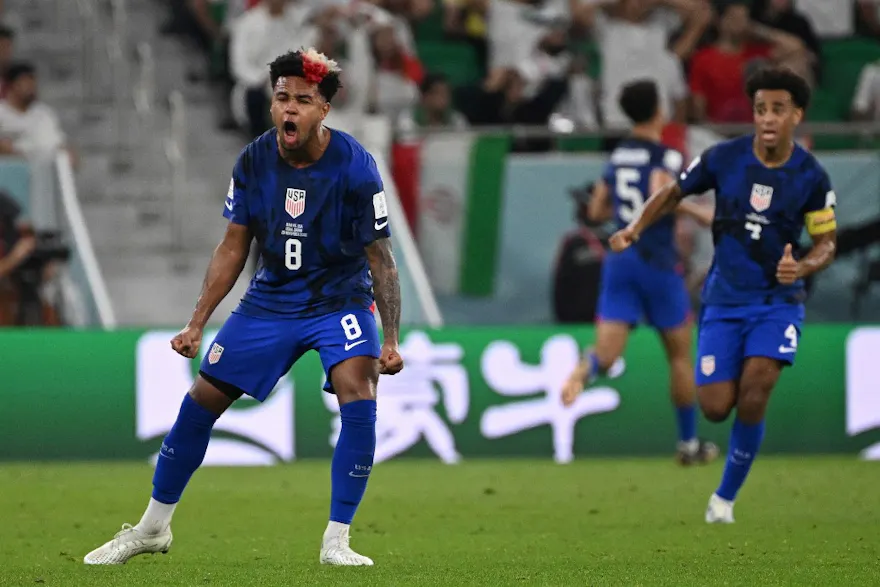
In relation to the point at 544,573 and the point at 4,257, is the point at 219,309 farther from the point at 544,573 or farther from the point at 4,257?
the point at 544,573

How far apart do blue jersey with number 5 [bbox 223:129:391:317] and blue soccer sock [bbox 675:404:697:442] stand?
5.76 metres

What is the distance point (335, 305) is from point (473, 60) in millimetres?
10856

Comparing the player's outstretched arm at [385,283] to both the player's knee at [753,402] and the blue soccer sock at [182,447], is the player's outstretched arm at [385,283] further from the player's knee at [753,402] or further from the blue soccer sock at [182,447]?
the player's knee at [753,402]

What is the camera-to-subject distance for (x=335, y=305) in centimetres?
766

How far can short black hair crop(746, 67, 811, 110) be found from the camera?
9250 mm

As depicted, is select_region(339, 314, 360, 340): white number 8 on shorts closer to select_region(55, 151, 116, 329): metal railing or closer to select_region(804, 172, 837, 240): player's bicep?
select_region(804, 172, 837, 240): player's bicep

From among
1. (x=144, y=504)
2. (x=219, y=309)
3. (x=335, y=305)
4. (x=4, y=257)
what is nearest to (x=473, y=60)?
(x=219, y=309)

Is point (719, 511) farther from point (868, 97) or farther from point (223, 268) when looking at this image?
point (868, 97)

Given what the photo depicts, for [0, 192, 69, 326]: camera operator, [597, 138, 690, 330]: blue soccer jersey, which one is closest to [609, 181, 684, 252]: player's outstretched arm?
[597, 138, 690, 330]: blue soccer jersey

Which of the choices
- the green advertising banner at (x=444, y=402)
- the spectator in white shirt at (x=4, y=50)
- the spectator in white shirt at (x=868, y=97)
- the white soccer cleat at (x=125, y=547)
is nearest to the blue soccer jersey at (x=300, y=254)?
the white soccer cleat at (x=125, y=547)

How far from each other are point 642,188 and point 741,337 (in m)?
3.60

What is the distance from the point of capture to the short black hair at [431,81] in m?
16.3

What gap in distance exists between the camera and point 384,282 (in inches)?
299

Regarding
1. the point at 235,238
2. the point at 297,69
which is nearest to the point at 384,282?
the point at 235,238
